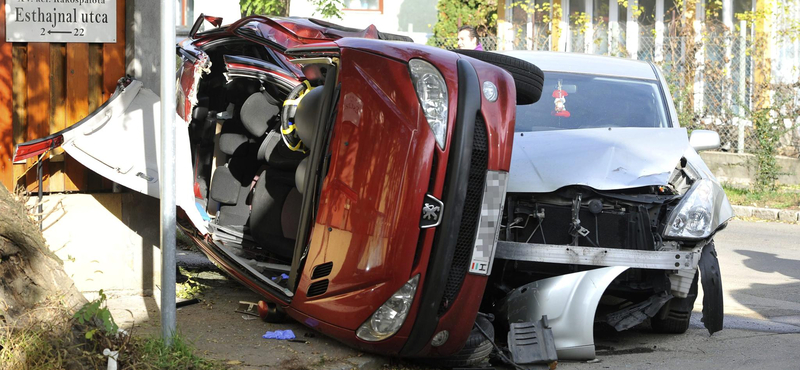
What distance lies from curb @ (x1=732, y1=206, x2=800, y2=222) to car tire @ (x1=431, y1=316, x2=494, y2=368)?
8.00m


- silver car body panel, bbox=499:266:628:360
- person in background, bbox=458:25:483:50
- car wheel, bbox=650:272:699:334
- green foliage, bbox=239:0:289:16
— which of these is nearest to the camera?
silver car body panel, bbox=499:266:628:360

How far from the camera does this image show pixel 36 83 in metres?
5.59

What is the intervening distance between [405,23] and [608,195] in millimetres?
17886

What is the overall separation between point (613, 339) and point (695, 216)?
3.31 ft

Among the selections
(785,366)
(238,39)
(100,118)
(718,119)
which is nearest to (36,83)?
(100,118)

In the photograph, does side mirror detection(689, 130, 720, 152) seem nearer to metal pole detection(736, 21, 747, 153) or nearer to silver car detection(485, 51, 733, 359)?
silver car detection(485, 51, 733, 359)

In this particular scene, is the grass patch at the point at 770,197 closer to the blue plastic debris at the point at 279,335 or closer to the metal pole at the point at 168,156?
the blue plastic debris at the point at 279,335

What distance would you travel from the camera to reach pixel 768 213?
11.9m

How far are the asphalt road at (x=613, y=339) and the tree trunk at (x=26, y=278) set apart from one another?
1.85 ft

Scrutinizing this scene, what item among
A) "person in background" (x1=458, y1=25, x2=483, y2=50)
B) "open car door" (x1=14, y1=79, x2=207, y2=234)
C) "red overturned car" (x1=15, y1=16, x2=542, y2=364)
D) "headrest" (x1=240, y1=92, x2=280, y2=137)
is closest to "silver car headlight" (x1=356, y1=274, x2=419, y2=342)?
"red overturned car" (x1=15, y1=16, x2=542, y2=364)

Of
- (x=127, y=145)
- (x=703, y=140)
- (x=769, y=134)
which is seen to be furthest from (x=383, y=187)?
(x=769, y=134)

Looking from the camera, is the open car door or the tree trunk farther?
the open car door

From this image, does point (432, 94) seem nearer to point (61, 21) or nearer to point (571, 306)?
point (571, 306)

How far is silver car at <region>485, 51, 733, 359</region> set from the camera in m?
5.01
